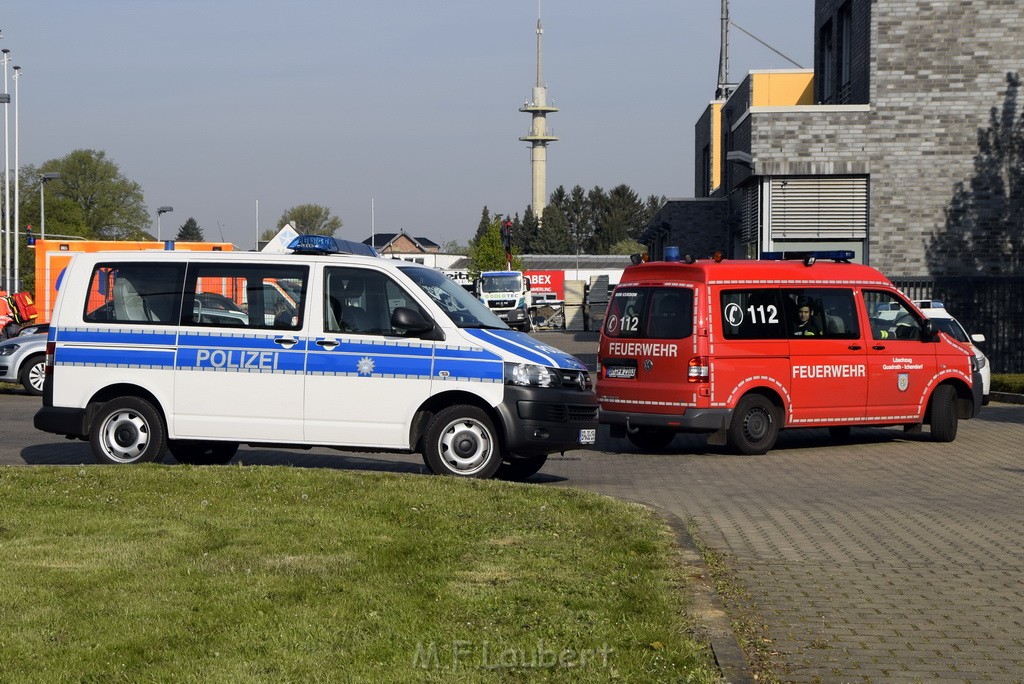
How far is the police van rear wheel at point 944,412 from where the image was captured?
1672cm

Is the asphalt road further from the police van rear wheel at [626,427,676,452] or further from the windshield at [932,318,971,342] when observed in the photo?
the windshield at [932,318,971,342]

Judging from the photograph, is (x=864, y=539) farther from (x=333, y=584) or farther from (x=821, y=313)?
(x=821, y=313)

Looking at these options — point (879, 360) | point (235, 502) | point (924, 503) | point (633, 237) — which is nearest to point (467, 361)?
point (235, 502)

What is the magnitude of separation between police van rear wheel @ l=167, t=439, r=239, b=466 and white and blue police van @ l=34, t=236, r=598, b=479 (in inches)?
23.1

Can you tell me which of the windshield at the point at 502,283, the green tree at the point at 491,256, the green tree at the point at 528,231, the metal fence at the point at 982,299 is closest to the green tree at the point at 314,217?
the green tree at the point at 528,231

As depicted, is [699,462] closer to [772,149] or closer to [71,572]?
[71,572]

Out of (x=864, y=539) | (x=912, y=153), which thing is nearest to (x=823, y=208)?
(x=912, y=153)

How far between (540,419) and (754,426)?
4.31 metres

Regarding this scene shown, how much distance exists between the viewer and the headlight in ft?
39.2

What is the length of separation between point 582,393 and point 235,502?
365 cm

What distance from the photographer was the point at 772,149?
29.8 meters

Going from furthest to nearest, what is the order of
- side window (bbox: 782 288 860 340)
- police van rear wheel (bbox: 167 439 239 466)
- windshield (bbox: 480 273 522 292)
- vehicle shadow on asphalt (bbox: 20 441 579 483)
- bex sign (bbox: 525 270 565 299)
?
bex sign (bbox: 525 270 565 299), windshield (bbox: 480 273 522 292), side window (bbox: 782 288 860 340), vehicle shadow on asphalt (bbox: 20 441 579 483), police van rear wheel (bbox: 167 439 239 466)

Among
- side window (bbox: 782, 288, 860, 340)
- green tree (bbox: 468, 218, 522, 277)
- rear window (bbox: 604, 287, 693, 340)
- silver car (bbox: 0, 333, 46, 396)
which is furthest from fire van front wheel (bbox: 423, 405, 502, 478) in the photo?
green tree (bbox: 468, 218, 522, 277)

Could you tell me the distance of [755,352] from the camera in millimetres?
15375
